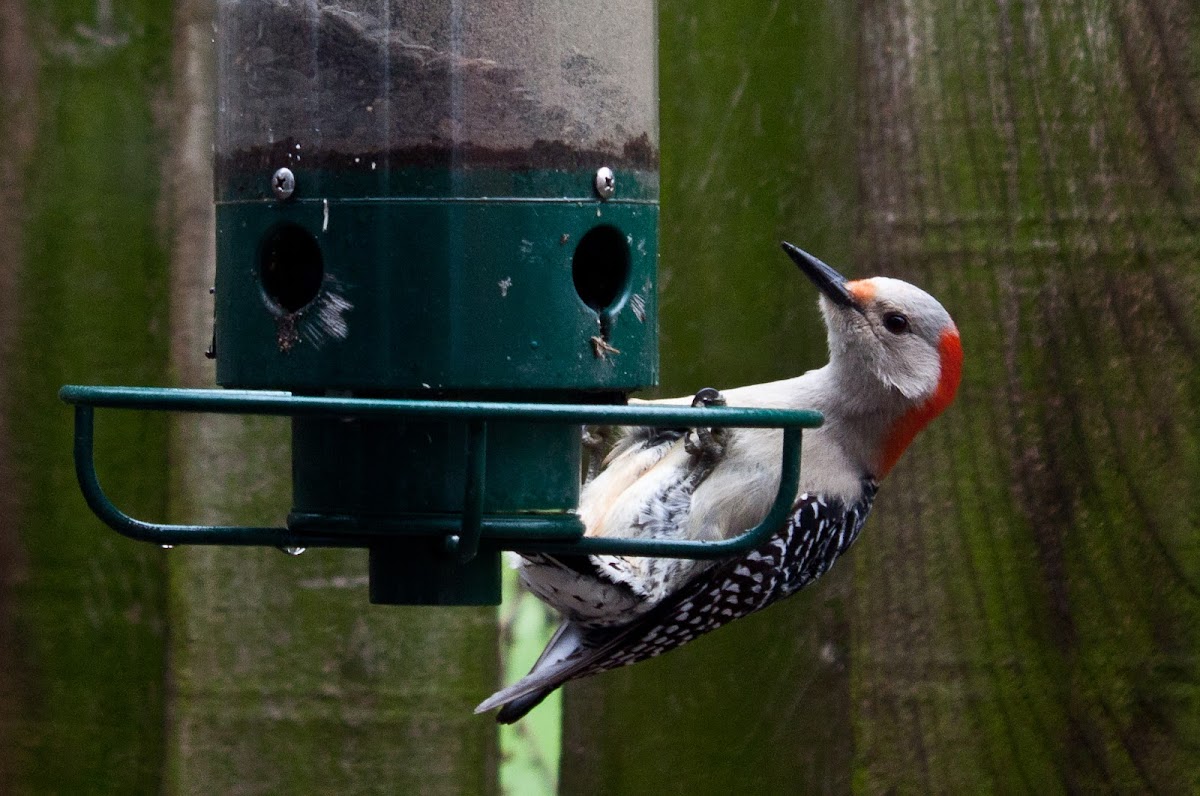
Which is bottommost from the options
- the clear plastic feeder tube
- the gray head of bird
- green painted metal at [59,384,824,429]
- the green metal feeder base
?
the green metal feeder base

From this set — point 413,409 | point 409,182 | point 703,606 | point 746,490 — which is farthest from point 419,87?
point 746,490

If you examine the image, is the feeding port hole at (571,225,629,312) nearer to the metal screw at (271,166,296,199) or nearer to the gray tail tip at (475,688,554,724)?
the metal screw at (271,166,296,199)

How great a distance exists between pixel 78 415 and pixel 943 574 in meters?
1.66

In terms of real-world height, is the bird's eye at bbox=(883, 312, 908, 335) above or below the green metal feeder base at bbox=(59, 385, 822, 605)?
above

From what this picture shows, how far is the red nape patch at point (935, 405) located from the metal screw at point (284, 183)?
1.35 metres

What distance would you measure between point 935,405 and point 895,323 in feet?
0.63

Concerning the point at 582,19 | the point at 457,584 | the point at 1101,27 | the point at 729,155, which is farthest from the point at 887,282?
the point at 457,584

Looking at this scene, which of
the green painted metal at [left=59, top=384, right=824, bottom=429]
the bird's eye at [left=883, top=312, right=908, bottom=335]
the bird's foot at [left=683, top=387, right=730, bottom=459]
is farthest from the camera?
the bird's foot at [left=683, top=387, right=730, bottom=459]

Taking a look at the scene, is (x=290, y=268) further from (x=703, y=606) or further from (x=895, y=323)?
(x=895, y=323)

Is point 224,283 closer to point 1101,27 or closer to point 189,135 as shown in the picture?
point 189,135

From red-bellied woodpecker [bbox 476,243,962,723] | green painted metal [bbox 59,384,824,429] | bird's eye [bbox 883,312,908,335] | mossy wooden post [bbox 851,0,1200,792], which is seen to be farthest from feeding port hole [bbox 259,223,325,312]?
bird's eye [bbox 883,312,908,335]

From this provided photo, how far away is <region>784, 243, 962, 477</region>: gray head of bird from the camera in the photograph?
10.5ft

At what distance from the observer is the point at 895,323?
3533mm

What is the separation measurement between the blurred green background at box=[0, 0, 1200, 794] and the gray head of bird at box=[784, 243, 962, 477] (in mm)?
99
